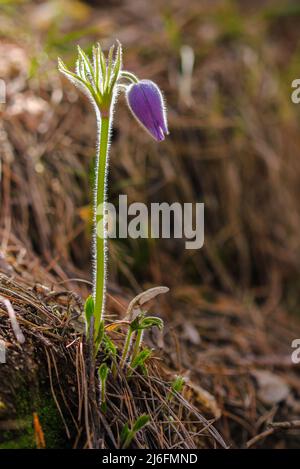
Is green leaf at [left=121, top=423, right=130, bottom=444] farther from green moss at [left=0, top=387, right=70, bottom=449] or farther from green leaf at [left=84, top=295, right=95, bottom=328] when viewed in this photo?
green leaf at [left=84, top=295, right=95, bottom=328]

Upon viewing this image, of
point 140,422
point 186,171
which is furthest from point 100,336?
point 186,171

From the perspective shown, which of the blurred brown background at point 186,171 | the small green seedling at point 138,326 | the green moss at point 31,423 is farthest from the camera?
the blurred brown background at point 186,171

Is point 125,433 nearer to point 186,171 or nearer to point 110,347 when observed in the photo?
point 110,347

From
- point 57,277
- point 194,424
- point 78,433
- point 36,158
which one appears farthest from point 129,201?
point 78,433

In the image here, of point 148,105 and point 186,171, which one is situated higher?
point 186,171

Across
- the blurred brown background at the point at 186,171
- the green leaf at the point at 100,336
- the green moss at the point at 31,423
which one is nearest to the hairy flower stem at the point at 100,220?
the green leaf at the point at 100,336

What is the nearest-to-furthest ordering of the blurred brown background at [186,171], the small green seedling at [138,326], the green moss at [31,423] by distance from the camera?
the green moss at [31,423] → the small green seedling at [138,326] → the blurred brown background at [186,171]

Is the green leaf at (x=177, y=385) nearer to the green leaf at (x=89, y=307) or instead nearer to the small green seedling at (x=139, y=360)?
the small green seedling at (x=139, y=360)

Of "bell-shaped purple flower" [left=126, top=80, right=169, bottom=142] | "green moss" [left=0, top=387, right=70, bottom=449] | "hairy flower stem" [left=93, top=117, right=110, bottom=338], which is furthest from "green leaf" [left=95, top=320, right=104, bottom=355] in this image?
"bell-shaped purple flower" [left=126, top=80, right=169, bottom=142]
